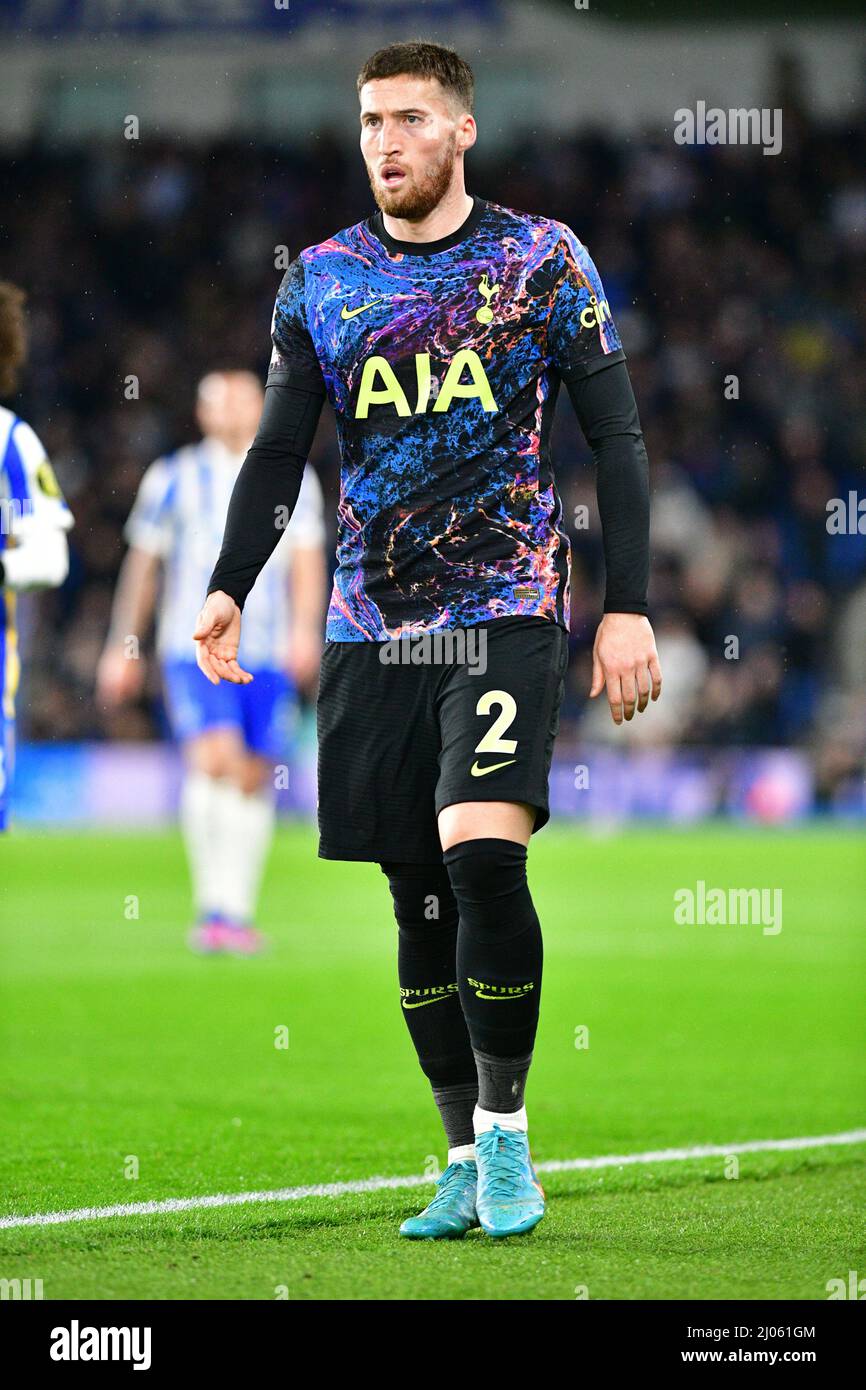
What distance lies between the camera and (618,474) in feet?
13.0

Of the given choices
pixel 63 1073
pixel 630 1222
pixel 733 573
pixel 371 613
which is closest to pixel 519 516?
pixel 371 613

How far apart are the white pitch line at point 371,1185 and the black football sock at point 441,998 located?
0.38 meters

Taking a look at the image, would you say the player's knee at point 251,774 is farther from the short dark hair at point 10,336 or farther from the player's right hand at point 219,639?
the player's right hand at point 219,639

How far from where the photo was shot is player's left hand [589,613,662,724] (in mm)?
3883

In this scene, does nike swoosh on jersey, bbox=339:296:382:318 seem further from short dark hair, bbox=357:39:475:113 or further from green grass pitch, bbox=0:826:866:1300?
green grass pitch, bbox=0:826:866:1300

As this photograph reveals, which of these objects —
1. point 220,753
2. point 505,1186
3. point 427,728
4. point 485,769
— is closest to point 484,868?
point 485,769

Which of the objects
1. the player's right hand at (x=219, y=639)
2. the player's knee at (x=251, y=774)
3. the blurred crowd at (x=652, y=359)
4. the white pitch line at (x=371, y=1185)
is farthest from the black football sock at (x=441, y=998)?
the blurred crowd at (x=652, y=359)

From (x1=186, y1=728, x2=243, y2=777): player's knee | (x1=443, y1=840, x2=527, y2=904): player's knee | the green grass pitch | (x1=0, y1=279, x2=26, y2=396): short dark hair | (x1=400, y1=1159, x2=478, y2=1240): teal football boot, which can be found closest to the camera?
the green grass pitch

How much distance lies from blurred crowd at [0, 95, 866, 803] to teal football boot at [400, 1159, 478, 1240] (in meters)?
14.9

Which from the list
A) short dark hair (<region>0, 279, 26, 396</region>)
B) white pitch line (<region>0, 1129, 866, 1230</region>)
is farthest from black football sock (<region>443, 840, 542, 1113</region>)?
short dark hair (<region>0, 279, 26, 396</region>)

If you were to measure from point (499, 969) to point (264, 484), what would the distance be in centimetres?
110

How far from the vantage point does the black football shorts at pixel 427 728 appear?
12.5ft

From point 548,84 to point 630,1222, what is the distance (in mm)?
20774

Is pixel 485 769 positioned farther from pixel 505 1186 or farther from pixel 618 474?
pixel 505 1186
